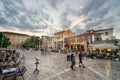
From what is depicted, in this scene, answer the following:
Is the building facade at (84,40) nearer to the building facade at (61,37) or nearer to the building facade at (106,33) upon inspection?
the building facade at (106,33)

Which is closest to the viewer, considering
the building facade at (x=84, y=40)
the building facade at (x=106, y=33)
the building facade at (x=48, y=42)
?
the building facade at (x=84, y=40)

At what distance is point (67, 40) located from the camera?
48312 millimetres

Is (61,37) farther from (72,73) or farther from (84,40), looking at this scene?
(72,73)

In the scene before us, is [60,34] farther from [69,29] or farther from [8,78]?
[8,78]

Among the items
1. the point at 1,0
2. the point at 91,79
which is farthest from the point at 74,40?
the point at 91,79

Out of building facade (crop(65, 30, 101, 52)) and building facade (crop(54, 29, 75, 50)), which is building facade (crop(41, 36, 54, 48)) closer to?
building facade (crop(54, 29, 75, 50))

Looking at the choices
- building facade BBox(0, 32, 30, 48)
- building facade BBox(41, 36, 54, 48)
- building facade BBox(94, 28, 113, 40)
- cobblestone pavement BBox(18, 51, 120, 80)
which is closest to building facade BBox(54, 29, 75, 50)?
building facade BBox(41, 36, 54, 48)

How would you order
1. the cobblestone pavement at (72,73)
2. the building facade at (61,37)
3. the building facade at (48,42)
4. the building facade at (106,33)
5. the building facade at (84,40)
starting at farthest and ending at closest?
the building facade at (48,42) < the building facade at (61,37) < the building facade at (106,33) < the building facade at (84,40) < the cobblestone pavement at (72,73)

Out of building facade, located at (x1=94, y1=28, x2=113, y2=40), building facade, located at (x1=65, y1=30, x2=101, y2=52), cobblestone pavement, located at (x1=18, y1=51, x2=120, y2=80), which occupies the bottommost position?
cobblestone pavement, located at (x1=18, y1=51, x2=120, y2=80)

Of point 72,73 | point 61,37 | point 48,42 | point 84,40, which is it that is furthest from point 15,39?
point 72,73

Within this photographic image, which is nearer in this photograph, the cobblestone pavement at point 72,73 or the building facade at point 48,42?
the cobblestone pavement at point 72,73

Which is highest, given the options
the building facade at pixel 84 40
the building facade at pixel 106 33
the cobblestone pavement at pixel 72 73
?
the building facade at pixel 106 33

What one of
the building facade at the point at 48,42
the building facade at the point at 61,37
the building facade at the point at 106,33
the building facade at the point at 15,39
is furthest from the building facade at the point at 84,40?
the building facade at the point at 15,39

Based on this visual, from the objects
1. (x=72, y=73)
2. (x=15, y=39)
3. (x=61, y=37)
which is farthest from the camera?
(x=15, y=39)
